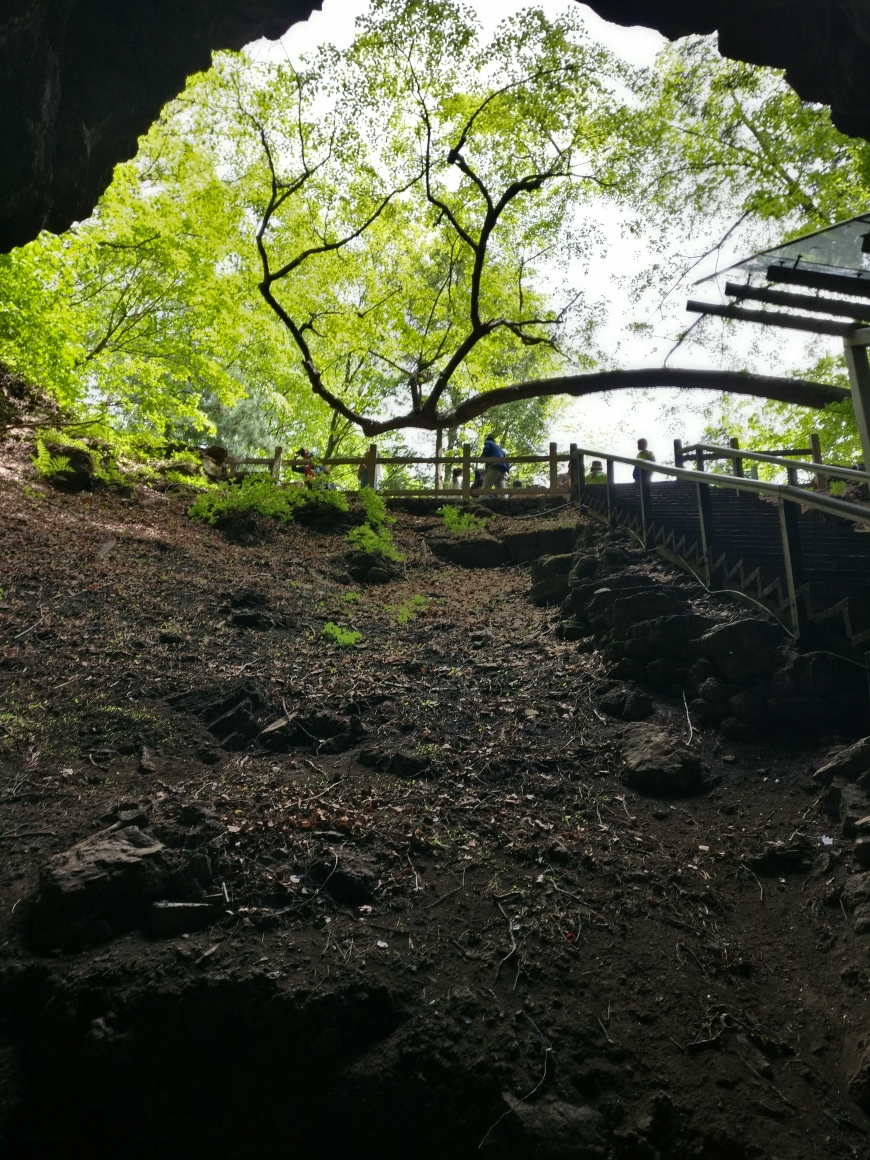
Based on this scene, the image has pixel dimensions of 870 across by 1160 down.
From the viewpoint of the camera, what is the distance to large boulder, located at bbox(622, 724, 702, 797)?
384 cm

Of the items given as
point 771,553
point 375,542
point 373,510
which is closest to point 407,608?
point 375,542

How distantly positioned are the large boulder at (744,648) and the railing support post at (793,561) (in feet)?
0.54

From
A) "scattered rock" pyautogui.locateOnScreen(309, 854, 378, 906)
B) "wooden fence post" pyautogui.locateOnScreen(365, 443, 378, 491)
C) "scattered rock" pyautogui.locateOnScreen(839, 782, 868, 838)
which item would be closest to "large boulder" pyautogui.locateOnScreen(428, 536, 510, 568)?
"wooden fence post" pyautogui.locateOnScreen(365, 443, 378, 491)

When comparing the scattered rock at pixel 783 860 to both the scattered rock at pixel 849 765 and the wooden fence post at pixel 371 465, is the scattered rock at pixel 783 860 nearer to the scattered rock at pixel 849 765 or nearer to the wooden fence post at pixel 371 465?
the scattered rock at pixel 849 765

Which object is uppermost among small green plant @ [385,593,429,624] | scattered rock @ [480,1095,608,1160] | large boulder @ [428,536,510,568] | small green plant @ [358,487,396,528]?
small green plant @ [358,487,396,528]

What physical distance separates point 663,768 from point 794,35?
720 cm

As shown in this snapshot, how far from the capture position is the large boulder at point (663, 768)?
3836mm

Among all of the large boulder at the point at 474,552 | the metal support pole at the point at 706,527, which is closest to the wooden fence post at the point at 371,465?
the large boulder at the point at 474,552

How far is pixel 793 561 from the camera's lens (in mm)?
4777

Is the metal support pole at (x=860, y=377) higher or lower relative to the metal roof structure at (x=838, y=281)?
lower

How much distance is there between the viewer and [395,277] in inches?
717

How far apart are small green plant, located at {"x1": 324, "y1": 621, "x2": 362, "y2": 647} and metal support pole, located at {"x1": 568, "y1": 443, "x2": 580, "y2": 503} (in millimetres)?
7128

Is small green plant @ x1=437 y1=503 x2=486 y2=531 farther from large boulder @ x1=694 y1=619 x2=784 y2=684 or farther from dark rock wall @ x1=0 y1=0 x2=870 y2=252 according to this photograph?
dark rock wall @ x1=0 y1=0 x2=870 y2=252

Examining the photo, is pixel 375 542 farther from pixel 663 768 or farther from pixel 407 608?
Answer: pixel 663 768
